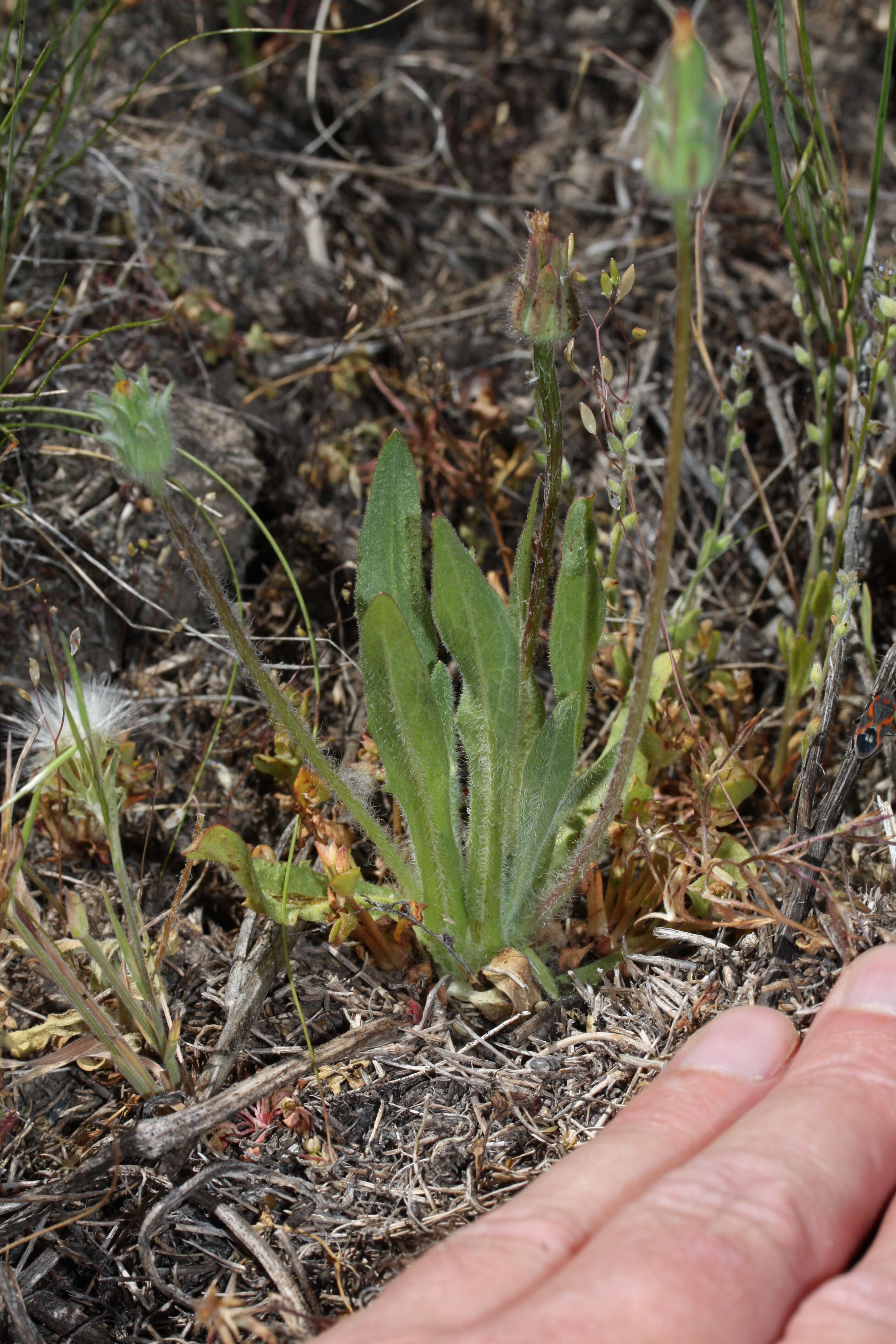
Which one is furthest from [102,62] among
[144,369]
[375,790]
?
[375,790]

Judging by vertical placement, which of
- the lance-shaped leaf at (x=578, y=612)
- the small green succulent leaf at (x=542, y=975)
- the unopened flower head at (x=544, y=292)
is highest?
the unopened flower head at (x=544, y=292)

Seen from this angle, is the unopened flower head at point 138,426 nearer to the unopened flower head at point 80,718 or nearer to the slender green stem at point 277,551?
the slender green stem at point 277,551

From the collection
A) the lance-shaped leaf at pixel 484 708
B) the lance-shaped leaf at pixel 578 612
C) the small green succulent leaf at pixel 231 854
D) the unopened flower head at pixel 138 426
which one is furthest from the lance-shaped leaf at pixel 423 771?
the unopened flower head at pixel 138 426

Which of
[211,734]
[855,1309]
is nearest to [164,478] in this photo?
[211,734]

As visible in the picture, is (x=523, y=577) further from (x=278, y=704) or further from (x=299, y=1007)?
(x=299, y=1007)

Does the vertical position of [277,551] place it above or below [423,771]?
above

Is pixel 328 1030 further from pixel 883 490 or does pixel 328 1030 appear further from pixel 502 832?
pixel 883 490
